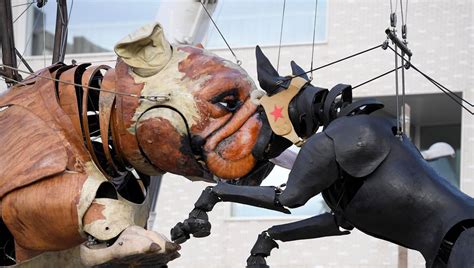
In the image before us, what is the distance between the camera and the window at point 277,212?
1180 cm

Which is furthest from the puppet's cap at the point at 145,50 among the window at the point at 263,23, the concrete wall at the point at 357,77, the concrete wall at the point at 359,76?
the window at the point at 263,23

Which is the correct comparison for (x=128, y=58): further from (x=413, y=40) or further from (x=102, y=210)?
(x=413, y=40)

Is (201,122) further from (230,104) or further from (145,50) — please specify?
(145,50)

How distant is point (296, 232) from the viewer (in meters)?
6.25

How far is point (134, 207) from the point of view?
6.50 metres

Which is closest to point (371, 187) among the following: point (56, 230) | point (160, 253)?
point (160, 253)

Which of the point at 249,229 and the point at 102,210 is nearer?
the point at 102,210

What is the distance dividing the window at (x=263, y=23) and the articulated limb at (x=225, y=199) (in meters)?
6.98

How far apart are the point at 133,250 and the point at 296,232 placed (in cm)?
74

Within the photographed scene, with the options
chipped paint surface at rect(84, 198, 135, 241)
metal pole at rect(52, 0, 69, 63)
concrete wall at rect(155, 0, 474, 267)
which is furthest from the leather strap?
concrete wall at rect(155, 0, 474, 267)

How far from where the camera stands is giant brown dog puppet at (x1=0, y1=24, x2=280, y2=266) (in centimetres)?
621

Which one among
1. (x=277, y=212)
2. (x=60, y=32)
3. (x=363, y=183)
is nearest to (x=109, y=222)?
(x=363, y=183)

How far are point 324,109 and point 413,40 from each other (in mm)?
6952

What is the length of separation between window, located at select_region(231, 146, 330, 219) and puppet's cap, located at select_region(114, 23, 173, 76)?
5124mm
